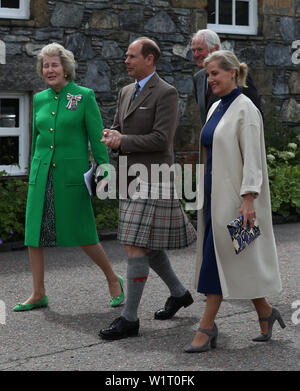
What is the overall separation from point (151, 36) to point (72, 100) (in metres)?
5.13

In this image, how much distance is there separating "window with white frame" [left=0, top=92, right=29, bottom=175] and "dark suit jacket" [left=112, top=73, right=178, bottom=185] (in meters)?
5.00

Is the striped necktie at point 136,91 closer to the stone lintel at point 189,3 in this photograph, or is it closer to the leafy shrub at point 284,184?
the leafy shrub at point 284,184

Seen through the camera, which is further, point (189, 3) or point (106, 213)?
point (189, 3)

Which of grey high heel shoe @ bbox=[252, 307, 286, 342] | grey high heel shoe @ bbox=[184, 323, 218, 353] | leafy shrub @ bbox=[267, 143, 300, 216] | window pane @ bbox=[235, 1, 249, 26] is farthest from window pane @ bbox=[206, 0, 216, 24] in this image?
grey high heel shoe @ bbox=[184, 323, 218, 353]

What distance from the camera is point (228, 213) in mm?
4496

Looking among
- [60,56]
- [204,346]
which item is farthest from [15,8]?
[204,346]

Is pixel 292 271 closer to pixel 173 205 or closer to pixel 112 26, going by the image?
pixel 173 205

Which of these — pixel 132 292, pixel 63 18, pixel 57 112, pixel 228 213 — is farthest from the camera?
pixel 63 18

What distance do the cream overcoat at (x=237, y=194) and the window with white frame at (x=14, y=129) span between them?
5652 millimetres

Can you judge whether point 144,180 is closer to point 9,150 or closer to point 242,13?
point 9,150

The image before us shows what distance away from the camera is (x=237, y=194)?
14.8 ft

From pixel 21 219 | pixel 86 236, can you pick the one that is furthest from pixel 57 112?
pixel 21 219

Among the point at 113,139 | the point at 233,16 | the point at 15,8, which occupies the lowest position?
the point at 113,139

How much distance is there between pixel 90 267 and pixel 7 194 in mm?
1944
